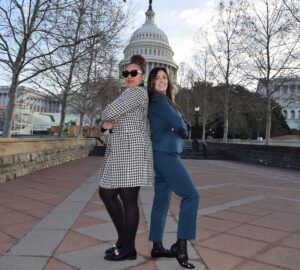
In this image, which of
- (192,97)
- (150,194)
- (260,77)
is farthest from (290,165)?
(192,97)

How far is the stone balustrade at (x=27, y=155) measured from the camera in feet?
31.7

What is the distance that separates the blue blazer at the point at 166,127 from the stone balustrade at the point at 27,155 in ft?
21.3

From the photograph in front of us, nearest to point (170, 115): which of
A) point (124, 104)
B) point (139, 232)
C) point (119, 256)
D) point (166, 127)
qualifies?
point (166, 127)

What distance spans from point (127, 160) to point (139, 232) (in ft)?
5.60

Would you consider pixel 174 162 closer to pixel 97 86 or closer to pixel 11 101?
pixel 11 101

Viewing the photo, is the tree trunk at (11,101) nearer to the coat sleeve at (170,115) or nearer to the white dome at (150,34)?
the coat sleeve at (170,115)

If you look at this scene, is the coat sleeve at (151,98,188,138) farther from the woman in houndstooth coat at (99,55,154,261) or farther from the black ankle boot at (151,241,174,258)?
the black ankle boot at (151,241,174,258)

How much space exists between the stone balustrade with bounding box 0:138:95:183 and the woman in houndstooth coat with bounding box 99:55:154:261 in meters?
6.27

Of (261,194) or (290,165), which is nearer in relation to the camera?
(261,194)

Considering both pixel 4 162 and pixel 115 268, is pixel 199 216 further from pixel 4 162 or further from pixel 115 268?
pixel 4 162

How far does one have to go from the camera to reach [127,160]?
3631mm

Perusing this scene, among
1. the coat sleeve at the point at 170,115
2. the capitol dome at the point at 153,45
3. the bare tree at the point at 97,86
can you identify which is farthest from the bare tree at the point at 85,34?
the capitol dome at the point at 153,45

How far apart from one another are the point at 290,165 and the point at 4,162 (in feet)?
47.9

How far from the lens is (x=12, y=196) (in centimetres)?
743
